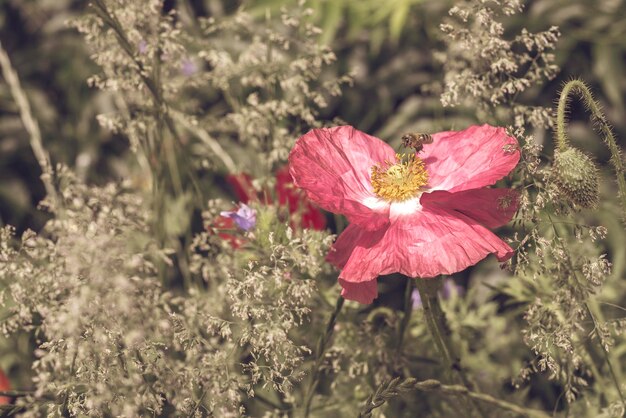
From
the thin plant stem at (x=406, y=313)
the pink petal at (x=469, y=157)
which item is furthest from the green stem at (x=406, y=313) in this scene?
the pink petal at (x=469, y=157)

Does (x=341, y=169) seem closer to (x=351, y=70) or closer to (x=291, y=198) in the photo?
(x=291, y=198)

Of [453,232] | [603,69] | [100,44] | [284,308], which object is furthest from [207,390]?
[603,69]

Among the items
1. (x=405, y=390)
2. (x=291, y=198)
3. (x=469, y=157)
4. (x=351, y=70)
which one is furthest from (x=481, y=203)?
(x=351, y=70)

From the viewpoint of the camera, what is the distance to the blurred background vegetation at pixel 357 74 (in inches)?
56.5

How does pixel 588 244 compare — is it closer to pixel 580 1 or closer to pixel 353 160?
pixel 353 160

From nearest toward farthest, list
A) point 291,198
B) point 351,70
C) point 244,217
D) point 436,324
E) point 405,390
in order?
point 405,390 → point 436,324 → point 244,217 → point 291,198 → point 351,70

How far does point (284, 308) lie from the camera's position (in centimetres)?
72

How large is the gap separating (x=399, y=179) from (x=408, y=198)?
2 centimetres

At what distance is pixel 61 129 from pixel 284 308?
1.13 metres

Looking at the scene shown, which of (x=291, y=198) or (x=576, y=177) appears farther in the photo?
(x=291, y=198)

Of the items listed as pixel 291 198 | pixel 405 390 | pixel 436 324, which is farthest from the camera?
pixel 291 198

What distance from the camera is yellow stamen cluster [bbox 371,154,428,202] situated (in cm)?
84

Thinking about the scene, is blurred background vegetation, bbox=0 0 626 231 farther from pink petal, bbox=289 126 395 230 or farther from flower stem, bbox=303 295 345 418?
flower stem, bbox=303 295 345 418

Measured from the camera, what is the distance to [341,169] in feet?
2.72
